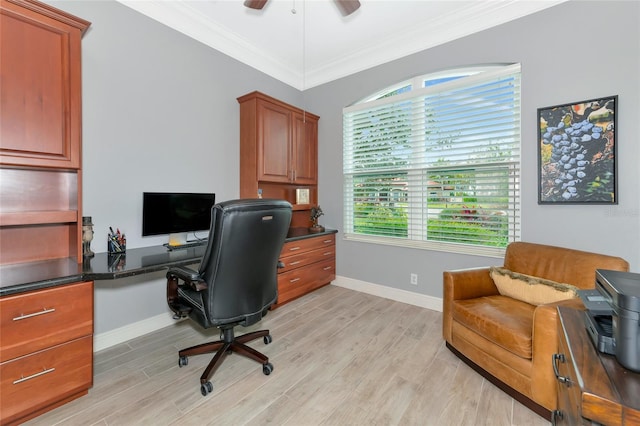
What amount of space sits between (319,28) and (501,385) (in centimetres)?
358

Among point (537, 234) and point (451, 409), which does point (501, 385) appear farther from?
point (537, 234)

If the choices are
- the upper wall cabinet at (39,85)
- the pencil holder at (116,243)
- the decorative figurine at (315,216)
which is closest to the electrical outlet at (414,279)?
the decorative figurine at (315,216)

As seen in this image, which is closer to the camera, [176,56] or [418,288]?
[176,56]

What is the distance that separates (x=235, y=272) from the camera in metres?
1.66

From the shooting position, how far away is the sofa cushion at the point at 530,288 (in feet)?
5.78

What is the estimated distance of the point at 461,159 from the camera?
2.77m

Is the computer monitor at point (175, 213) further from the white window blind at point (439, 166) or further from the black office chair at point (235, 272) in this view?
the white window blind at point (439, 166)

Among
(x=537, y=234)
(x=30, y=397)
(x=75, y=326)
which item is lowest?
(x=30, y=397)

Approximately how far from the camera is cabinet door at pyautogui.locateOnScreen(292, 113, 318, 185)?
11.7ft

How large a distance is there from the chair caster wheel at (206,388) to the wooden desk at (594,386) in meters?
1.77

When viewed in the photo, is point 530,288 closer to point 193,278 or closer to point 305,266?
point 305,266

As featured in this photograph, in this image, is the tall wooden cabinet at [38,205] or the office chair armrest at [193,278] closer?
the tall wooden cabinet at [38,205]

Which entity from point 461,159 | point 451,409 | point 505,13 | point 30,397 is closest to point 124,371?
point 30,397

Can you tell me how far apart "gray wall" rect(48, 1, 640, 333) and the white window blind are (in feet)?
0.51
